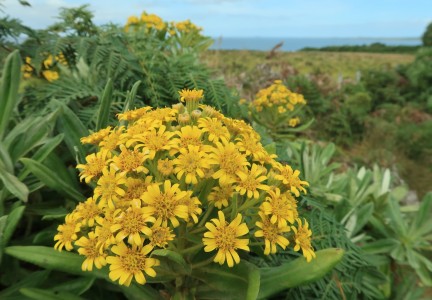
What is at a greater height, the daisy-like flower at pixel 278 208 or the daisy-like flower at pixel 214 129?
the daisy-like flower at pixel 214 129

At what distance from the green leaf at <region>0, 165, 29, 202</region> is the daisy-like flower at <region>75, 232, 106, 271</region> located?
466 millimetres

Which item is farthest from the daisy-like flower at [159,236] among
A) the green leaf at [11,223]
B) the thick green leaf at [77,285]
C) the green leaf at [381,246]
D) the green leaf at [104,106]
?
the green leaf at [381,246]

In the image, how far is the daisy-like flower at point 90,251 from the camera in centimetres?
95

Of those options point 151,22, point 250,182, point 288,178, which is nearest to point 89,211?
point 250,182

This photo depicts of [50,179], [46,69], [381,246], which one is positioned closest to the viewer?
[50,179]

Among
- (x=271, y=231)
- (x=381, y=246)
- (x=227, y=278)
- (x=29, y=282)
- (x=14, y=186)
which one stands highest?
(x=271, y=231)

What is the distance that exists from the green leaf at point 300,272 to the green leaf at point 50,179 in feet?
2.43

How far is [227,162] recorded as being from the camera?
97 cm

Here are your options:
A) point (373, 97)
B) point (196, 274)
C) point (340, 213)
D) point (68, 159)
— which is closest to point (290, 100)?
point (340, 213)

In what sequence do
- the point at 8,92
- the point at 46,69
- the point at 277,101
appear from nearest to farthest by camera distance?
1. the point at 8,92
2. the point at 46,69
3. the point at 277,101

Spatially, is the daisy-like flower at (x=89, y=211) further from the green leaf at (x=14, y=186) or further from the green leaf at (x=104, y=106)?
the green leaf at (x=104, y=106)

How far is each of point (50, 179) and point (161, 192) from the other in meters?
0.61

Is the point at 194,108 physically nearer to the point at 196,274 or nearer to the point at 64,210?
the point at 196,274

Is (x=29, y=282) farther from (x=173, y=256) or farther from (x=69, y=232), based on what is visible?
(x=173, y=256)
